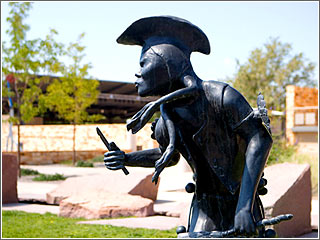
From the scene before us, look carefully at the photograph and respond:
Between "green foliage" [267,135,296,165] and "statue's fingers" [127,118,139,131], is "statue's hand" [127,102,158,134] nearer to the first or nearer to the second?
"statue's fingers" [127,118,139,131]

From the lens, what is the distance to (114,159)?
102 inches

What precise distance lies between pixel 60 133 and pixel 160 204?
50.6 feet

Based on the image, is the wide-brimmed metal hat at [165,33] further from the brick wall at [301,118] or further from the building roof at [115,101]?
the building roof at [115,101]

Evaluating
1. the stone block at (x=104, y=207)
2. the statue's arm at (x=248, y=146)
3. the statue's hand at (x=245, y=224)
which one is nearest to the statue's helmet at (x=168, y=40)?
the statue's arm at (x=248, y=146)

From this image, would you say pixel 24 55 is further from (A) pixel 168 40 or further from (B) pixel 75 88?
(A) pixel 168 40

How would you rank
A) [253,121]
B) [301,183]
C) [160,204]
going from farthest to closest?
[160,204] < [301,183] < [253,121]

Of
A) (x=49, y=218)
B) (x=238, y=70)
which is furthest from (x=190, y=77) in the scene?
(x=238, y=70)

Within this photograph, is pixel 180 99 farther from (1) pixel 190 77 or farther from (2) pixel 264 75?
(2) pixel 264 75

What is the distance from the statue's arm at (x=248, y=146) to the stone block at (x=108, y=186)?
250 inches

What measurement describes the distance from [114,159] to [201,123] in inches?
22.3

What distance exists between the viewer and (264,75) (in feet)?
96.0

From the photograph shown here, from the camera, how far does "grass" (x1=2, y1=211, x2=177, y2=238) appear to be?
6223 mm

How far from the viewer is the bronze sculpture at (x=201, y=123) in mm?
2295

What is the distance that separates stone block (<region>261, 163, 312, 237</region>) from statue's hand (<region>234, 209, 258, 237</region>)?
393 cm
